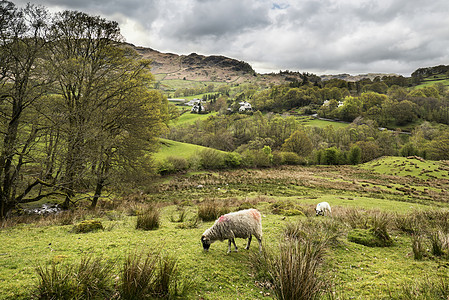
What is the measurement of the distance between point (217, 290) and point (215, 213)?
6490 millimetres

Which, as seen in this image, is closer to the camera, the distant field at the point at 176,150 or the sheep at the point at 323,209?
the sheep at the point at 323,209

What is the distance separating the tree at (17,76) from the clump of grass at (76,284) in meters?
9.23

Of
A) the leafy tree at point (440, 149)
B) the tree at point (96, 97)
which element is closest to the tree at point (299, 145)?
the leafy tree at point (440, 149)

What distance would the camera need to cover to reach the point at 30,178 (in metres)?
11.9

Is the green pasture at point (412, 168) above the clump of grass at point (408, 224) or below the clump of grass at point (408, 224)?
below

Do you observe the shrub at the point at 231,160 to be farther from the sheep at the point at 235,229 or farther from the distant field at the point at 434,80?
the distant field at the point at 434,80

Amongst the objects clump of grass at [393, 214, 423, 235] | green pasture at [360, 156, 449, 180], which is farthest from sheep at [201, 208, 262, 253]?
green pasture at [360, 156, 449, 180]

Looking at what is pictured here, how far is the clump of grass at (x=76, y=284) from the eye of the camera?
3.26 metres

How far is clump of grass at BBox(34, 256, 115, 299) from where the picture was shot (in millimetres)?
3258

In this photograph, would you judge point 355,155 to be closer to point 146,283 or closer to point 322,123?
point 322,123

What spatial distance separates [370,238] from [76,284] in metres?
8.72

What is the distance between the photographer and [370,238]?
7.16 meters

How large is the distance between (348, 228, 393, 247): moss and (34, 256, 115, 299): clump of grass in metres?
7.82

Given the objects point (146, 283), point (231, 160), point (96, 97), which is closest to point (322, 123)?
point (231, 160)
